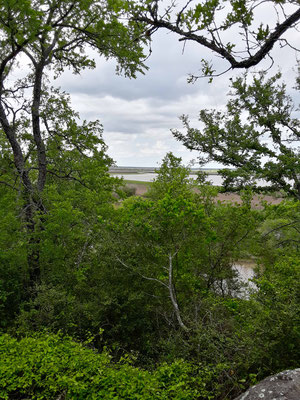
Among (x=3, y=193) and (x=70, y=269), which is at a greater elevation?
(x=3, y=193)

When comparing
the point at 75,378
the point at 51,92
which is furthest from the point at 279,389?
the point at 51,92

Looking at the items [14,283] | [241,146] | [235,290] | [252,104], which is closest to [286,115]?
[252,104]

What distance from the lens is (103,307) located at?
29.3 feet

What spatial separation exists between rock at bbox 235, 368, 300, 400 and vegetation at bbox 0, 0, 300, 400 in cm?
98

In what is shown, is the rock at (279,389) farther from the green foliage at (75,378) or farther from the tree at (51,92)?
the tree at (51,92)

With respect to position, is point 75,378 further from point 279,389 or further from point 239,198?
point 239,198

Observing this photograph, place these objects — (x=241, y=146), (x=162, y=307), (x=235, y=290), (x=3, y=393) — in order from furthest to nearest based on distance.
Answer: (x=241, y=146), (x=235, y=290), (x=162, y=307), (x=3, y=393)

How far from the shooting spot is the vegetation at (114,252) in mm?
5605

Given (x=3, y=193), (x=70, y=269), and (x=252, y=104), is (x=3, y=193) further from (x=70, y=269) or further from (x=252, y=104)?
(x=252, y=104)

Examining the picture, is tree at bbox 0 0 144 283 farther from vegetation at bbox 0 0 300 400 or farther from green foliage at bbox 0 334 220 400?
green foliage at bbox 0 334 220 400

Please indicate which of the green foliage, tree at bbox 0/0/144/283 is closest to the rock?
the green foliage

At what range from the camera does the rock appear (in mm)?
3414

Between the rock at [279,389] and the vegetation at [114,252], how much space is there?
980 millimetres

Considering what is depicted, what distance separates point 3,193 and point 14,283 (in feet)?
11.8
